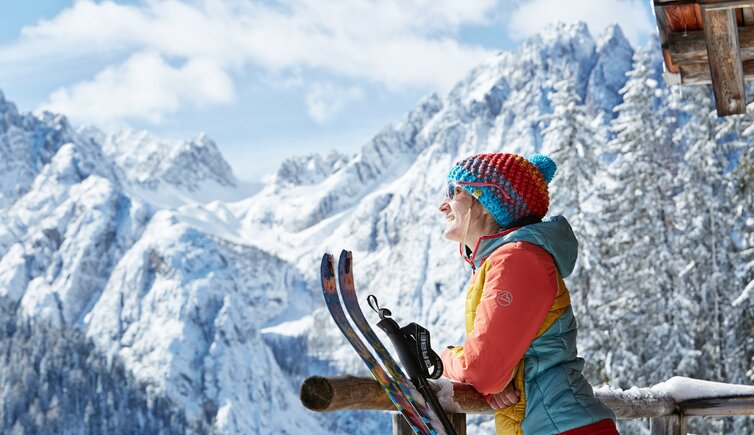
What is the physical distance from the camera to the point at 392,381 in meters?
2.26

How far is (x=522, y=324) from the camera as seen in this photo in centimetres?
233

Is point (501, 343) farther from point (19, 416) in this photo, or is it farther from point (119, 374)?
point (119, 374)

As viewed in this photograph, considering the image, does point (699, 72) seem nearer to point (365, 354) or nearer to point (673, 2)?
point (673, 2)

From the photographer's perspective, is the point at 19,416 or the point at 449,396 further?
the point at 19,416

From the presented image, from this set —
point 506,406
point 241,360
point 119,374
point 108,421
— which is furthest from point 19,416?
point 506,406

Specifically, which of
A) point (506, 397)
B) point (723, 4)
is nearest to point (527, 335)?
point (506, 397)

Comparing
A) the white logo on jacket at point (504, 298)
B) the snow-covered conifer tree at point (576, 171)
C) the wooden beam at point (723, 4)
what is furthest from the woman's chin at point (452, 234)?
the snow-covered conifer tree at point (576, 171)

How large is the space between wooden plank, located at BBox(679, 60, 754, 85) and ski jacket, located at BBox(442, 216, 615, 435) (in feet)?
9.49

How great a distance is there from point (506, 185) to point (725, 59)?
2.37m

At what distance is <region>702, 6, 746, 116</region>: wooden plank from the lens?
13.6 ft

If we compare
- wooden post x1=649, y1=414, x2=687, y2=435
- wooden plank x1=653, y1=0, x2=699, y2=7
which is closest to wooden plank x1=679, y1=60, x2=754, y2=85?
wooden plank x1=653, y1=0, x2=699, y2=7

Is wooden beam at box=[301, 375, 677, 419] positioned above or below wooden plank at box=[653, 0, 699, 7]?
below

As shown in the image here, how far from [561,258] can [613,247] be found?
17153 millimetres

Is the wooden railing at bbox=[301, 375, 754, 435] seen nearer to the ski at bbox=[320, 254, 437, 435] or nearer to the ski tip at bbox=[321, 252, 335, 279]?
the ski at bbox=[320, 254, 437, 435]
